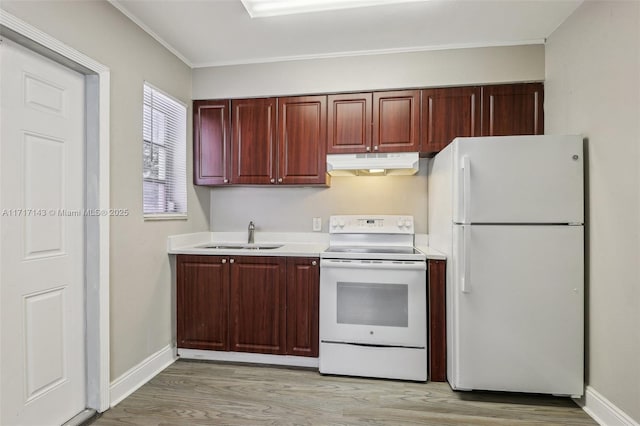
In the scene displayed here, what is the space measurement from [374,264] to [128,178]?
1.86m

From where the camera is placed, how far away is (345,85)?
2.86 meters

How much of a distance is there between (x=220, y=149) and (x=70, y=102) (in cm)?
126

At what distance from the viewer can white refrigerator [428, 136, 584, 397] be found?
2.10m

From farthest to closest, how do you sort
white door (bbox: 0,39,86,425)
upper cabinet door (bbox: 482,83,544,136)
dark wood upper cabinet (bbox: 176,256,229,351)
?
1. dark wood upper cabinet (bbox: 176,256,229,351)
2. upper cabinet door (bbox: 482,83,544,136)
3. white door (bbox: 0,39,86,425)

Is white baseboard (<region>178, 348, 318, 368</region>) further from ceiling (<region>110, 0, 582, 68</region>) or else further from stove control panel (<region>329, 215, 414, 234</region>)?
ceiling (<region>110, 0, 582, 68</region>)

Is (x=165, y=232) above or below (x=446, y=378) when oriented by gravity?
above

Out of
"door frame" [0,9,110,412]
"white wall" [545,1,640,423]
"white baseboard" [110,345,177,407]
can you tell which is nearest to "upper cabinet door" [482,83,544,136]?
"white wall" [545,1,640,423]

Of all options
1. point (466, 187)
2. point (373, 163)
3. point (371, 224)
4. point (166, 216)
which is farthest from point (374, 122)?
point (166, 216)

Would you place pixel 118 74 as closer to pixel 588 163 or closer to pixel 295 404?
pixel 295 404

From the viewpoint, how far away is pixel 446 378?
2438 millimetres

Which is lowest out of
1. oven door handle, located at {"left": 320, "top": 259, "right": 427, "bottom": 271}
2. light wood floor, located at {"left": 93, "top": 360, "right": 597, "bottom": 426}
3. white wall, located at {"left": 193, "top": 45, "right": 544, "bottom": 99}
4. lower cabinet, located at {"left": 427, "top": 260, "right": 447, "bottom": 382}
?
light wood floor, located at {"left": 93, "top": 360, "right": 597, "bottom": 426}

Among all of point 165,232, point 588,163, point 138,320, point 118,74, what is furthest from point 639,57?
point 138,320

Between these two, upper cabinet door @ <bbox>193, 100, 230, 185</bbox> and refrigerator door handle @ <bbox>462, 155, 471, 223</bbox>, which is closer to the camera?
refrigerator door handle @ <bbox>462, 155, 471, 223</bbox>

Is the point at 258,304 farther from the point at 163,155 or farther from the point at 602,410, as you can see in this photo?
the point at 602,410
